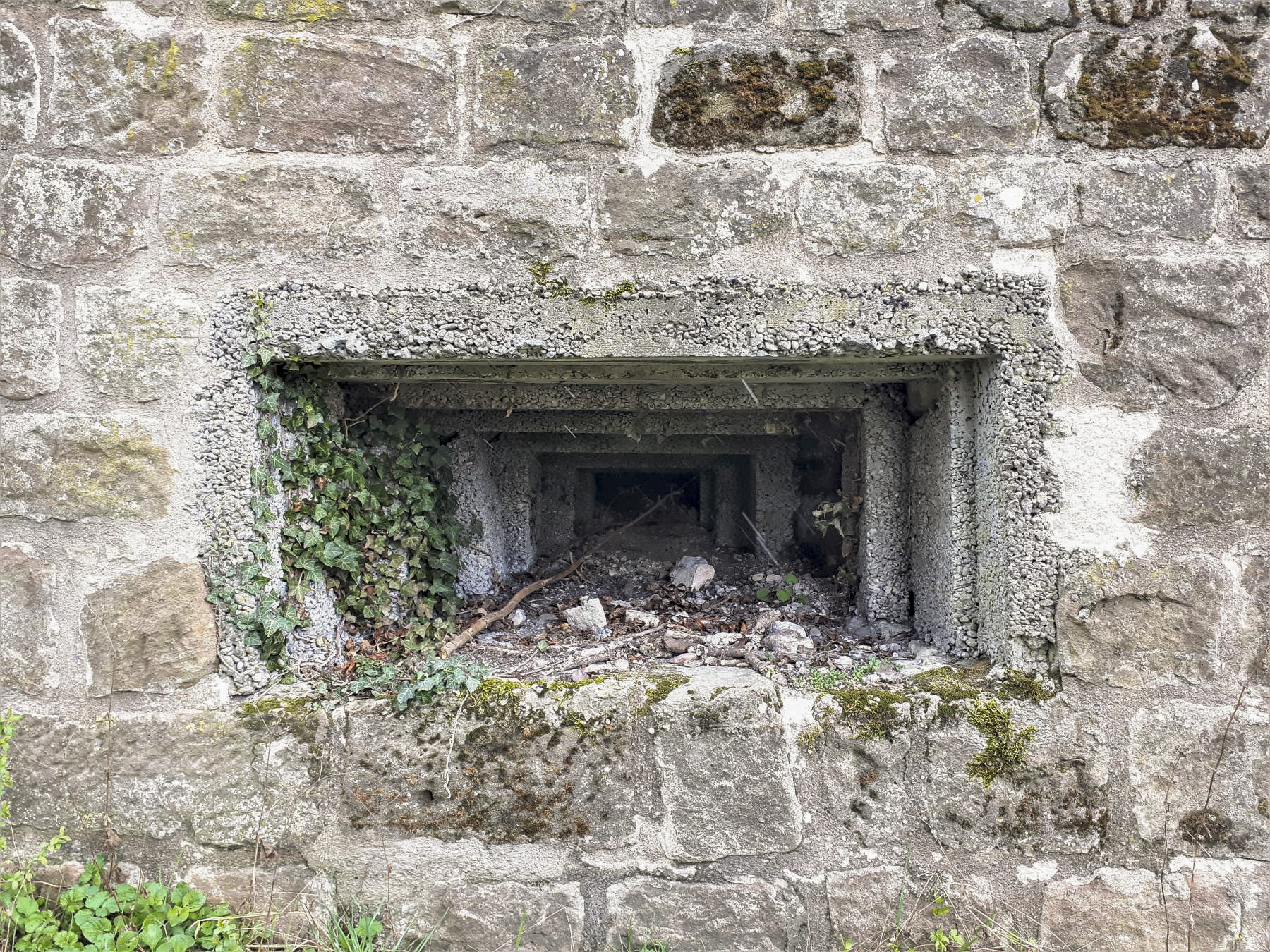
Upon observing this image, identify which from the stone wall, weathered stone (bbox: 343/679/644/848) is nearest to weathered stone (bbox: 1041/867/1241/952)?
the stone wall

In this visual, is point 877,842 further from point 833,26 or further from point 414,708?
point 833,26

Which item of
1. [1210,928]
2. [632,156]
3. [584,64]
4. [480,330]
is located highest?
[584,64]

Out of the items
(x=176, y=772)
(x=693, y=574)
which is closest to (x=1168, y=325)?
(x=693, y=574)

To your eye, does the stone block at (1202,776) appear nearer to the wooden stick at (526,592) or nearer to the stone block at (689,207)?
the stone block at (689,207)

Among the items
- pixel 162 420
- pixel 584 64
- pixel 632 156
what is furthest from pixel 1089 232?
pixel 162 420

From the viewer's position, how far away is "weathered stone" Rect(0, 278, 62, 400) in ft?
5.16

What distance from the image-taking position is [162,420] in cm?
159

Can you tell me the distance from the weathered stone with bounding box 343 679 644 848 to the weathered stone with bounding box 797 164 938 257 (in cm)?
98

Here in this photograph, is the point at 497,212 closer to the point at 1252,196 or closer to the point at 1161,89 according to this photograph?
the point at 1161,89

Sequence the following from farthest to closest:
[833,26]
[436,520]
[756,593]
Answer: [756,593] → [436,520] → [833,26]

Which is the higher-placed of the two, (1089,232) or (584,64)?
(584,64)

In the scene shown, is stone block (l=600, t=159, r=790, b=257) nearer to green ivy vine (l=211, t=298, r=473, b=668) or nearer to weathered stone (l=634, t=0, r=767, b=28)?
weathered stone (l=634, t=0, r=767, b=28)

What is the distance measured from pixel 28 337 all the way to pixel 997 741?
6.71ft

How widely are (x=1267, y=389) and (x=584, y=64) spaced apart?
1.44 meters
